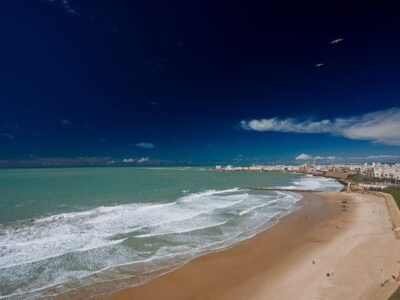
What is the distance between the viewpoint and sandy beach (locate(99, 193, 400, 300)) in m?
9.97

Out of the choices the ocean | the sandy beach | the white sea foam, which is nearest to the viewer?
the sandy beach

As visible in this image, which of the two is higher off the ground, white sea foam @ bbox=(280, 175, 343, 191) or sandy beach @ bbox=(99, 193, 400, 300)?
white sea foam @ bbox=(280, 175, 343, 191)

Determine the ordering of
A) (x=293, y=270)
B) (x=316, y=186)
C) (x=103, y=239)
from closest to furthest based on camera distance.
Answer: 1. (x=293, y=270)
2. (x=103, y=239)
3. (x=316, y=186)

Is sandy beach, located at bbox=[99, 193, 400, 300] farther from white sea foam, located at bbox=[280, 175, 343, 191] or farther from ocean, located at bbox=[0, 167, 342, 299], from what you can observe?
white sea foam, located at bbox=[280, 175, 343, 191]

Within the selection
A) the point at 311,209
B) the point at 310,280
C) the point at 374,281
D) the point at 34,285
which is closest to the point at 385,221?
the point at 311,209

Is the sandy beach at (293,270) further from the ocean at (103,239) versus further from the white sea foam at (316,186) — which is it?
Result: the white sea foam at (316,186)

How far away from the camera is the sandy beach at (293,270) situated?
9969 mm

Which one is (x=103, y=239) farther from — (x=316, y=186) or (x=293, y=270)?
(x=316, y=186)

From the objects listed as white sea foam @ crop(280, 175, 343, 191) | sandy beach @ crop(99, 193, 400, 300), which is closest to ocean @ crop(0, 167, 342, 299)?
sandy beach @ crop(99, 193, 400, 300)

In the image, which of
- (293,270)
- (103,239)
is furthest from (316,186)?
(103,239)

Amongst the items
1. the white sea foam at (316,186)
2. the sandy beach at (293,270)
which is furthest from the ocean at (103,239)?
the white sea foam at (316,186)

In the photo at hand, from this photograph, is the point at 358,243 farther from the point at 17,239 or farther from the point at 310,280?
the point at 17,239

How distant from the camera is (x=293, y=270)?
484 inches

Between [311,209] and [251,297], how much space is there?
22196mm
